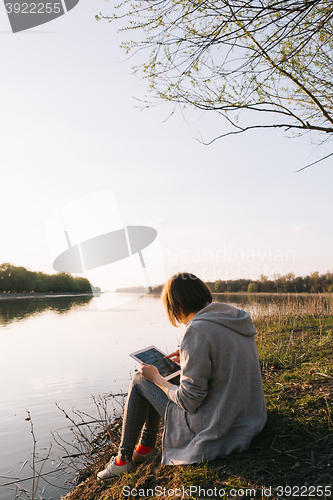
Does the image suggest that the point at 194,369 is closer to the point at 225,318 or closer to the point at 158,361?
the point at 225,318

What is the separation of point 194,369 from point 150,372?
1.43 ft

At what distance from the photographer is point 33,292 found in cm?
6356

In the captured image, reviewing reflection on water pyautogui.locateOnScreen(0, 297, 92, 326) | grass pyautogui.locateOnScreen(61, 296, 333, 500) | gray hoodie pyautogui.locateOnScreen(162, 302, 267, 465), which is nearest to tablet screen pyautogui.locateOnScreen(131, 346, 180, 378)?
gray hoodie pyautogui.locateOnScreen(162, 302, 267, 465)

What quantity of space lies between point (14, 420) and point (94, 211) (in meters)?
6.67

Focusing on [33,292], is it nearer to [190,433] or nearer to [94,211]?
[94,211]

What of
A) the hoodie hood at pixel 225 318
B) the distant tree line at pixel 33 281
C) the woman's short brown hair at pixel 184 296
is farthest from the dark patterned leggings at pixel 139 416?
the distant tree line at pixel 33 281

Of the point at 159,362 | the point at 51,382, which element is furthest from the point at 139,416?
the point at 51,382

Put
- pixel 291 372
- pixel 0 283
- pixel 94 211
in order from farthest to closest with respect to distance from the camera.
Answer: pixel 0 283, pixel 94 211, pixel 291 372

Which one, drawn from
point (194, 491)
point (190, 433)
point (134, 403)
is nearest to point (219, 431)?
point (190, 433)

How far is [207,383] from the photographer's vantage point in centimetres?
190

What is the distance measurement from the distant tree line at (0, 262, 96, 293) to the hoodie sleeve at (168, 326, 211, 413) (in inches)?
2508

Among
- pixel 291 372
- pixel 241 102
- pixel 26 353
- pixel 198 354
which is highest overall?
pixel 241 102

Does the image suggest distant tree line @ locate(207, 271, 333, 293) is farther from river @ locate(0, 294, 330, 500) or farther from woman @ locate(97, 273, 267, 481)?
woman @ locate(97, 273, 267, 481)

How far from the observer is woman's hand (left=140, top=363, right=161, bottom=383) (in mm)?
2137
